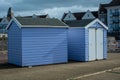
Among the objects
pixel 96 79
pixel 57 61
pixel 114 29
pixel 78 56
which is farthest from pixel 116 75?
pixel 114 29

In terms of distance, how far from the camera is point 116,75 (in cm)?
1527

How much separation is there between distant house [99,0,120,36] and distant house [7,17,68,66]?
215ft

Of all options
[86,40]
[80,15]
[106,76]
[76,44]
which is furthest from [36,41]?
[80,15]

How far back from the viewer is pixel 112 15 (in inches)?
3445

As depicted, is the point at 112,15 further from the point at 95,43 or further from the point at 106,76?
the point at 106,76

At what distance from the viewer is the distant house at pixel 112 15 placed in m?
86.0

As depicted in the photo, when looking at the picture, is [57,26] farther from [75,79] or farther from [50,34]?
[75,79]

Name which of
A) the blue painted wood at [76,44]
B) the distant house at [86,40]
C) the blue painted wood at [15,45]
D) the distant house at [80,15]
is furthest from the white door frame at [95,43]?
the distant house at [80,15]

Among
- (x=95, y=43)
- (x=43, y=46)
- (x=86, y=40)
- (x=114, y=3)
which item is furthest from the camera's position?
(x=114, y=3)

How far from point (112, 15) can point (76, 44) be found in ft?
219

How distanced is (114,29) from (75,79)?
74.7 metres

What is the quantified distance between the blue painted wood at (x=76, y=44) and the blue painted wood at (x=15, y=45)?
15.4 feet

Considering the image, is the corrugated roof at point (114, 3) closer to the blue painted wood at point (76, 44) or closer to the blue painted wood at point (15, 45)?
the blue painted wood at point (76, 44)

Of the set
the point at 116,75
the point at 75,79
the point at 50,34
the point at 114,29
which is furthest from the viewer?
the point at 114,29
